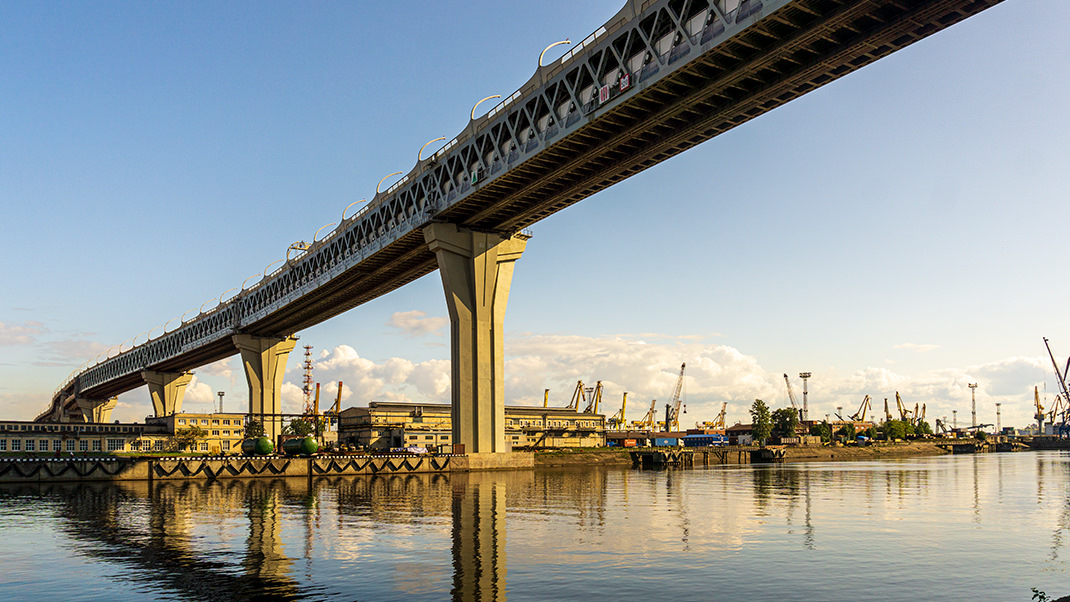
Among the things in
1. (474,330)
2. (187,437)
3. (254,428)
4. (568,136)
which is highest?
(568,136)

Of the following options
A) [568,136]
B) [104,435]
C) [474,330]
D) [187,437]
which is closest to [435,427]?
[187,437]

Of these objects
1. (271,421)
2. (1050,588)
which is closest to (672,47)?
(1050,588)

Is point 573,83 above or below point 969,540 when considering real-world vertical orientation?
above

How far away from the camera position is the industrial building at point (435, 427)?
469ft

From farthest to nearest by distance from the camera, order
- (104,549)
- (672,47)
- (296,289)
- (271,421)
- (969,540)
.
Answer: (271,421) → (296,289) → (672,47) → (969,540) → (104,549)

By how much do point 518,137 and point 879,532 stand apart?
4928cm

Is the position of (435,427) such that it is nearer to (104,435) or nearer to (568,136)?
(104,435)

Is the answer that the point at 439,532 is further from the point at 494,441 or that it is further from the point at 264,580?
the point at 494,441

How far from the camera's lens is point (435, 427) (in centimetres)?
15162

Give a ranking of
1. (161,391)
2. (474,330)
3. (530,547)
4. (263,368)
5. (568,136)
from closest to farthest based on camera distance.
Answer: (530,547) → (568,136) → (474,330) → (263,368) → (161,391)

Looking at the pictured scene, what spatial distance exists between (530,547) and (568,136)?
4125 centimetres

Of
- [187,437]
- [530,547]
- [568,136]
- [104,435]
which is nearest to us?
[530,547]

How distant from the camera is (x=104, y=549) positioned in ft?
107

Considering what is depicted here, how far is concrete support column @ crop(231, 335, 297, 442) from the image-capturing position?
15412cm
